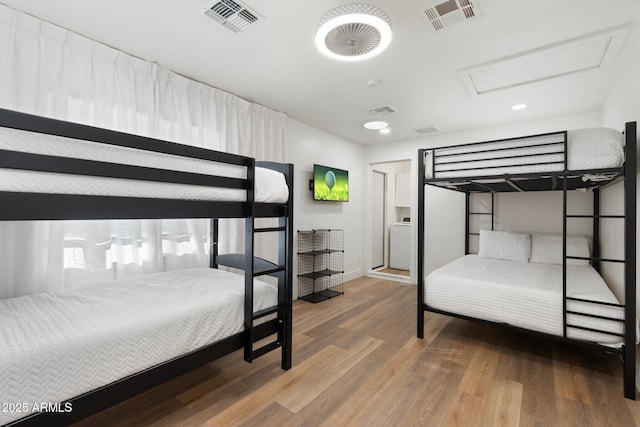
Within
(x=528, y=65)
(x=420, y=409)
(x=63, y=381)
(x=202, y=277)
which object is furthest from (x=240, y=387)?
(x=528, y=65)

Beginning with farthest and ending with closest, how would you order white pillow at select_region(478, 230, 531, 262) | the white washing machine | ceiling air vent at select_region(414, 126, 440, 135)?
the white washing machine
ceiling air vent at select_region(414, 126, 440, 135)
white pillow at select_region(478, 230, 531, 262)

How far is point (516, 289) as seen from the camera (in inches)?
90.9

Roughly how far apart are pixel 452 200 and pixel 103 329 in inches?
178

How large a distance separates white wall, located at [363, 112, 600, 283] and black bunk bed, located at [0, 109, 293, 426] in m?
3.28

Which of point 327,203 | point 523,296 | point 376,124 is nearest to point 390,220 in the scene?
point 327,203

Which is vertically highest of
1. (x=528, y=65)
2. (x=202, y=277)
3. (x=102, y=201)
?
(x=528, y=65)

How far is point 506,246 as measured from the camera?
372 centimetres

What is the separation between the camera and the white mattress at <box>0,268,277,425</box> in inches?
44.7

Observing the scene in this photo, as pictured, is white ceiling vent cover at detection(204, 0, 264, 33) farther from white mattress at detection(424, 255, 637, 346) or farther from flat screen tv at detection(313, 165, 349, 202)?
white mattress at detection(424, 255, 637, 346)

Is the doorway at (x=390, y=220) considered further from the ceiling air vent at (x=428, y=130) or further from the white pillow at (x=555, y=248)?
the white pillow at (x=555, y=248)

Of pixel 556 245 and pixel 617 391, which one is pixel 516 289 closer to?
pixel 617 391

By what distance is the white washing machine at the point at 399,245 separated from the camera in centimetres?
587

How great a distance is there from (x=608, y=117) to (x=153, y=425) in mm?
4717

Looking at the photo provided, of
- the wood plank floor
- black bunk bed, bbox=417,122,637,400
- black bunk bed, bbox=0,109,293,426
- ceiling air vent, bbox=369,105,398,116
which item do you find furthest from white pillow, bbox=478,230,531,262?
black bunk bed, bbox=0,109,293,426
